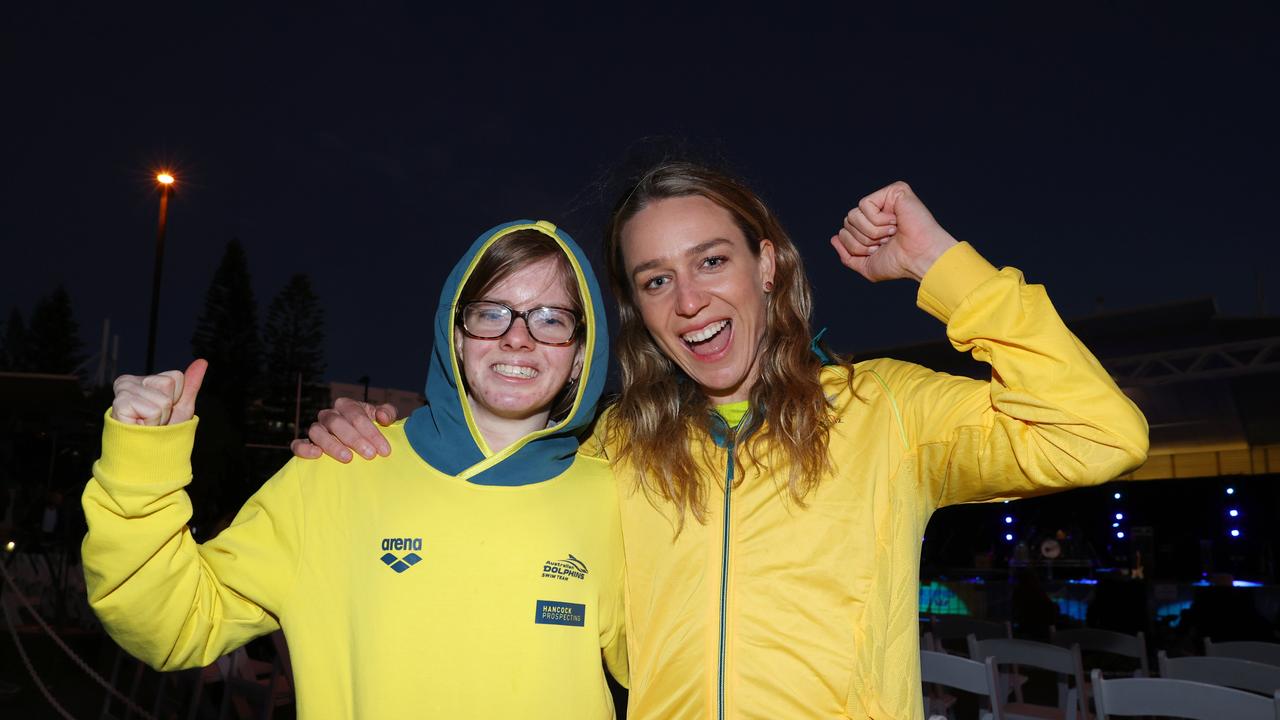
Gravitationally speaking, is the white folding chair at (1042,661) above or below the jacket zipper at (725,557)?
below

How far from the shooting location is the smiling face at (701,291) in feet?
6.40

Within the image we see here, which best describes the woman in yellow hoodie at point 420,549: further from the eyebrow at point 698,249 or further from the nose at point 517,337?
the eyebrow at point 698,249

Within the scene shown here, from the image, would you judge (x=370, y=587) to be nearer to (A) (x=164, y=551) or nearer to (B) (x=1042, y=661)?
(A) (x=164, y=551)

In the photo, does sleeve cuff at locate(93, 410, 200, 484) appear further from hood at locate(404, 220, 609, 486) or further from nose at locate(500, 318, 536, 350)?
nose at locate(500, 318, 536, 350)

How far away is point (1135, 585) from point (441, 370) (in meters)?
10.1

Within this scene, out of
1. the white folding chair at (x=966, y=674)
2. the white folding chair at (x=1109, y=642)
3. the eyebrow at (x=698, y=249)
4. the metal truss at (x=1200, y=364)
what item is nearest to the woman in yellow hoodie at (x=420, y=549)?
the eyebrow at (x=698, y=249)

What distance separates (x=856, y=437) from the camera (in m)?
1.79

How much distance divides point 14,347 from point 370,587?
1731 inches

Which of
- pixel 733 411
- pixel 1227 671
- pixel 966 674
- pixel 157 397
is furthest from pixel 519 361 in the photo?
pixel 1227 671

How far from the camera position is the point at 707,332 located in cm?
195

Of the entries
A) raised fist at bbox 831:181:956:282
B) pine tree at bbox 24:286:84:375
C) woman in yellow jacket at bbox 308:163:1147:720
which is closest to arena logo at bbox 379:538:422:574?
→ woman in yellow jacket at bbox 308:163:1147:720

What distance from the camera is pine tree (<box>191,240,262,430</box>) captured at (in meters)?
29.4

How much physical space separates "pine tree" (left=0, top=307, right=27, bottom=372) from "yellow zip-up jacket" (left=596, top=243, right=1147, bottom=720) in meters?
41.4

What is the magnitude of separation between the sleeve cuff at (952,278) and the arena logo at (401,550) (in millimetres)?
1097
